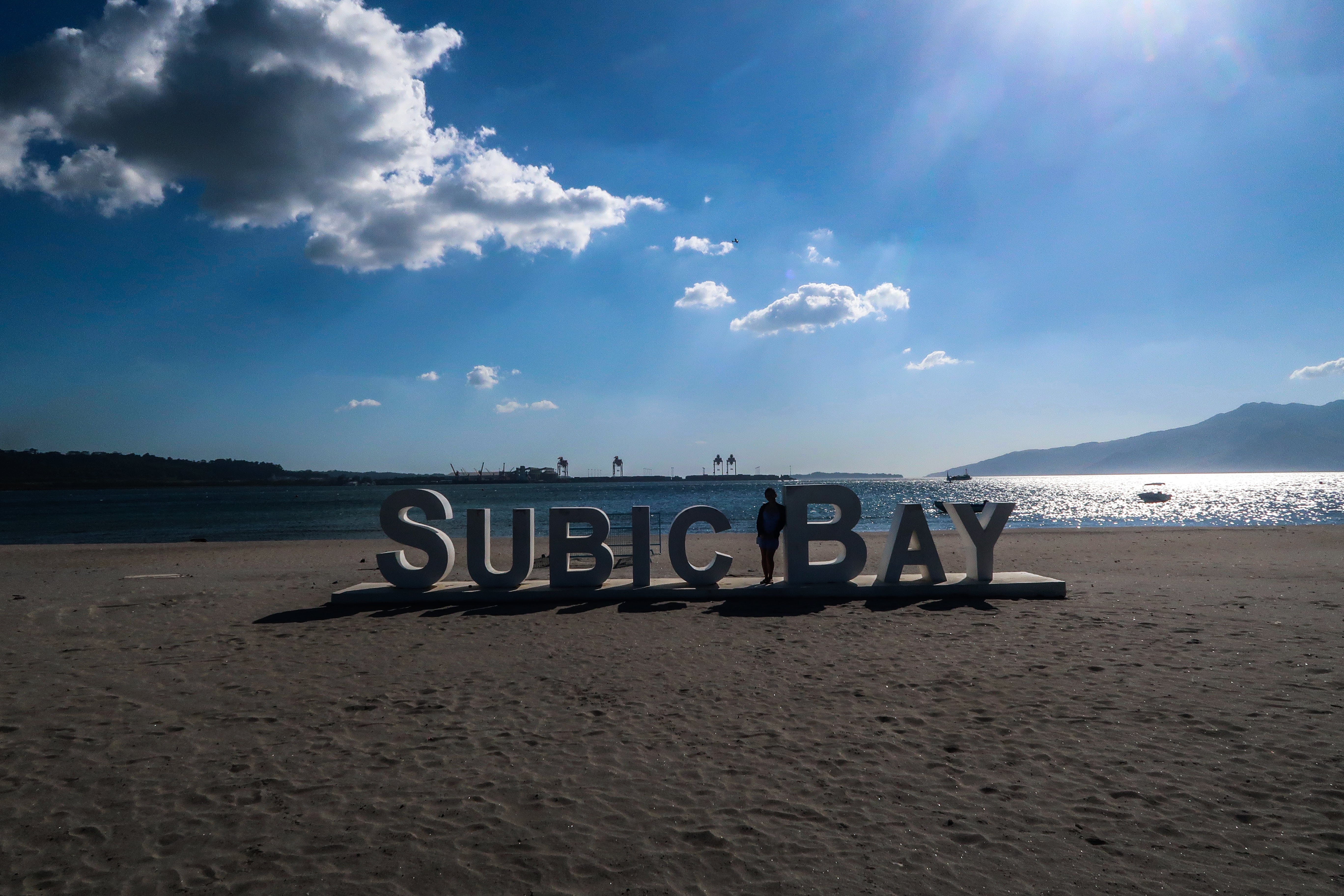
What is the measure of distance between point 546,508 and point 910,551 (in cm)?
6636

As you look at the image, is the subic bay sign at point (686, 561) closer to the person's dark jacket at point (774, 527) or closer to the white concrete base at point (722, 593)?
the white concrete base at point (722, 593)

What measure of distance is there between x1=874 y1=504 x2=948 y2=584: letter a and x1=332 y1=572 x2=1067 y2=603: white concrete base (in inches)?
6.5

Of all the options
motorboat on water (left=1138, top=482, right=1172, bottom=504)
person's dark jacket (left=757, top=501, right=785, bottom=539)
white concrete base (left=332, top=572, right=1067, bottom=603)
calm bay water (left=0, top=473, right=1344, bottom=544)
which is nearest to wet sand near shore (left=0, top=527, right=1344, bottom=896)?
white concrete base (left=332, top=572, right=1067, bottom=603)

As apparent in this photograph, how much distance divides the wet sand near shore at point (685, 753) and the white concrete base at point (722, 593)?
109cm

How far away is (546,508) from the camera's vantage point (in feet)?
247

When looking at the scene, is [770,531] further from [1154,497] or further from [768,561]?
[1154,497]

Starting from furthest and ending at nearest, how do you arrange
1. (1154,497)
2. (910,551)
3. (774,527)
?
(1154,497) < (774,527) < (910,551)

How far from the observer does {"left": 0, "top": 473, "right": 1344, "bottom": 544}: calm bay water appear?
3869 cm

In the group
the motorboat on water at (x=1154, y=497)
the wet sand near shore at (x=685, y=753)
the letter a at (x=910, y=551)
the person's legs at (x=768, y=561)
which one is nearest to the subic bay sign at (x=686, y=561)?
the letter a at (x=910, y=551)

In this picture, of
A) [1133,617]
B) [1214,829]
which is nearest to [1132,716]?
[1214,829]

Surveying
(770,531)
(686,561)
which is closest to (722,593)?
(686,561)

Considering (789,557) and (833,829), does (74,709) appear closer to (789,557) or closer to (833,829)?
(833,829)

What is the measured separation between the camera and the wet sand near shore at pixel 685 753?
357 centimetres

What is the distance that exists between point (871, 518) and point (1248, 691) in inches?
1660
